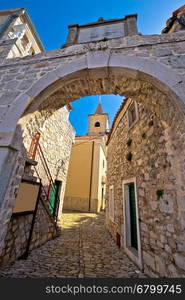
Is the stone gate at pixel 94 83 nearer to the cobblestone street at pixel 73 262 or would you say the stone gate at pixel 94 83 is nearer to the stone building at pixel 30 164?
the stone building at pixel 30 164

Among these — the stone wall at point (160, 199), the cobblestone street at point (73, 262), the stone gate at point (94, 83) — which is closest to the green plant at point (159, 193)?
the stone wall at point (160, 199)

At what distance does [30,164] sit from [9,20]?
563 cm

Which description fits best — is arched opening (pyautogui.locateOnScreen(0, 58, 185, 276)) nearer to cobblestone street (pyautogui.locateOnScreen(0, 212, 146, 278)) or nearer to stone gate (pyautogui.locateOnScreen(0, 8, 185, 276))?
stone gate (pyautogui.locateOnScreen(0, 8, 185, 276))

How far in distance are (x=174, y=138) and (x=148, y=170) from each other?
119cm

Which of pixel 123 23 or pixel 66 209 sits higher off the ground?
pixel 123 23

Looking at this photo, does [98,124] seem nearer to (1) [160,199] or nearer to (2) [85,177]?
(2) [85,177]

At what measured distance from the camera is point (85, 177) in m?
13.5

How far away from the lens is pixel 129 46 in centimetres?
282

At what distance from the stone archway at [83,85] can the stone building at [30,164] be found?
21cm

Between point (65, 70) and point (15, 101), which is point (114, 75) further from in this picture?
point (15, 101)

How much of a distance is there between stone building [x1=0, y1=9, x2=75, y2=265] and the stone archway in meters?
0.21

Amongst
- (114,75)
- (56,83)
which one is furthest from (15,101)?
(114,75)

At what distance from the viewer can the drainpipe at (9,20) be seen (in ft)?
14.6

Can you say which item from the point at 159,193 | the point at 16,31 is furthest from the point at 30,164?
the point at 16,31
